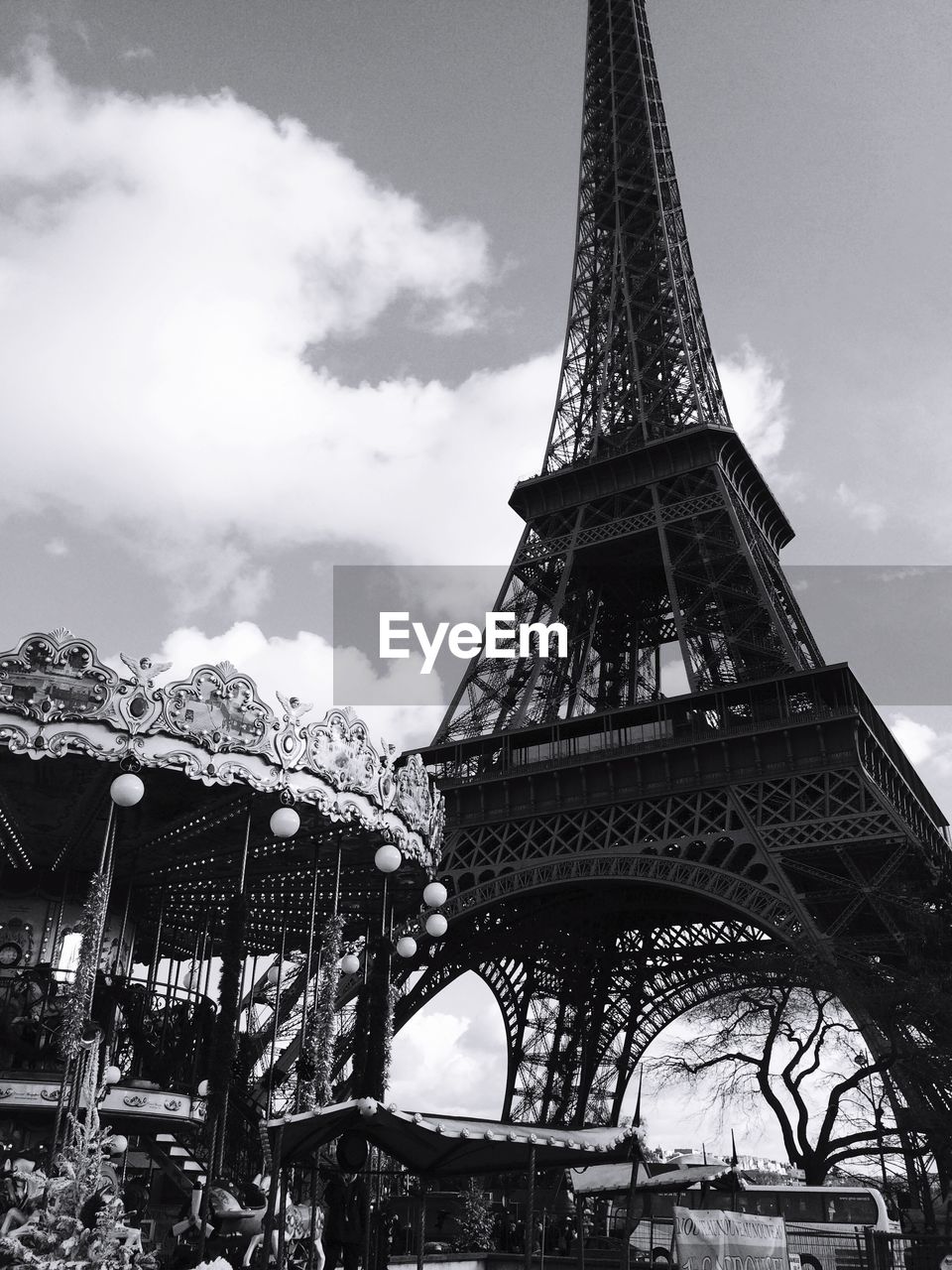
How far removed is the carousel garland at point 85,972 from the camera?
1181cm

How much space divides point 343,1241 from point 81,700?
19.9 ft

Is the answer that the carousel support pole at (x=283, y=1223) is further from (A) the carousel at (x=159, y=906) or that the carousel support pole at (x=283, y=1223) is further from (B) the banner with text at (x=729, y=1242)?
(B) the banner with text at (x=729, y=1242)

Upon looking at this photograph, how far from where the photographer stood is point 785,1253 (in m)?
11.1

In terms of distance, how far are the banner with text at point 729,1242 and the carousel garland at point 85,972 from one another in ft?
21.9

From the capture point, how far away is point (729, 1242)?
11.0m

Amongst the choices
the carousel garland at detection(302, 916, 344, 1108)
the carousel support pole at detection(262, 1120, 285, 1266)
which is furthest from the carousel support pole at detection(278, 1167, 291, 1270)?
the carousel garland at detection(302, 916, 344, 1108)

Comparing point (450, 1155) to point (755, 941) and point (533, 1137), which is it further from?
point (755, 941)

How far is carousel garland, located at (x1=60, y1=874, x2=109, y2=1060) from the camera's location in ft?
38.8

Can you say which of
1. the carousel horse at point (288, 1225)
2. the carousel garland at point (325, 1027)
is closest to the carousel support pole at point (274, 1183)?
the carousel horse at point (288, 1225)

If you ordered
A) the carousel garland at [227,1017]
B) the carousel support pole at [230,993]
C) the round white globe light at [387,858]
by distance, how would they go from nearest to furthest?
the carousel garland at [227,1017], the carousel support pole at [230,993], the round white globe light at [387,858]

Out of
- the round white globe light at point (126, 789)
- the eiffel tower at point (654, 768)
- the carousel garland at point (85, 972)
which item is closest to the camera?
the round white globe light at point (126, 789)

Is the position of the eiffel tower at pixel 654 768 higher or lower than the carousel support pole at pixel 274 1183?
higher

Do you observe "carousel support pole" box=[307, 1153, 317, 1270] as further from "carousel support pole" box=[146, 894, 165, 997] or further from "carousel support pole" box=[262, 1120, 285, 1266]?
"carousel support pole" box=[146, 894, 165, 997]

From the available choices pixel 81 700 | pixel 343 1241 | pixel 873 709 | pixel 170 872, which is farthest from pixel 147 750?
pixel 873 709
